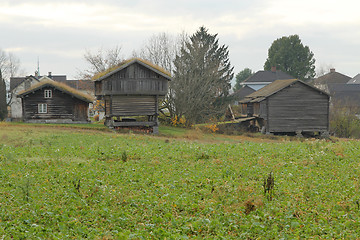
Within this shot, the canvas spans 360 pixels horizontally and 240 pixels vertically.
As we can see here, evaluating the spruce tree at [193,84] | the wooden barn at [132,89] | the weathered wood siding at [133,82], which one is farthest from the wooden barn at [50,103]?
the spruce tree at [193,84]

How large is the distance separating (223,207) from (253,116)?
45700 mm

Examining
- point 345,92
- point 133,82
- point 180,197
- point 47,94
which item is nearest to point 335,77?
point 345,92

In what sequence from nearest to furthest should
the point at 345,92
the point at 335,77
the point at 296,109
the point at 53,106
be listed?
the point at 53,106
the point at 296,109
the point at 345,92
the point at 335,77

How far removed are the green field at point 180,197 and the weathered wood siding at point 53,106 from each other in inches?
1158

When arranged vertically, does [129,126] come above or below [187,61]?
below

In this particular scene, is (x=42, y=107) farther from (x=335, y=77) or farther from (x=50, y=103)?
(x=335, y=77)

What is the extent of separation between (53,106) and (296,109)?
29990mm

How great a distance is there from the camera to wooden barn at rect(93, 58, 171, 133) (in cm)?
3966

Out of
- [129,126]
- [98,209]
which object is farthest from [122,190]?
[129,126]

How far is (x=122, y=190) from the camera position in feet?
39.0

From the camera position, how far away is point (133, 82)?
39.9 m

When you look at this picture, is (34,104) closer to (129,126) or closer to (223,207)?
(129,126)

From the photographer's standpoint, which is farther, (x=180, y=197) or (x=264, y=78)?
(x=264, y=78)

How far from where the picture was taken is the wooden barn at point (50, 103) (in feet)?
149
